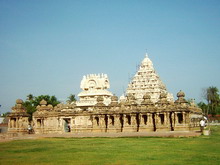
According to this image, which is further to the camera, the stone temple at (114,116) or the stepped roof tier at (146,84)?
the stepped roof tier at (146,84)

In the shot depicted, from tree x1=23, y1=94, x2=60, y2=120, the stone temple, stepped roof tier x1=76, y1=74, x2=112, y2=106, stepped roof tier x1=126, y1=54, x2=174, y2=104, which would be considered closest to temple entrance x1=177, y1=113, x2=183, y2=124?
the stone temple

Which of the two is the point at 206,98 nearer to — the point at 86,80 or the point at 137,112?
the point at 86,80

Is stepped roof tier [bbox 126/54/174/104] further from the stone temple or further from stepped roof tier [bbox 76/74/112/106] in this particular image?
the stone temple

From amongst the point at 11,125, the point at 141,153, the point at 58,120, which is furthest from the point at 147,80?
the point at 141,153

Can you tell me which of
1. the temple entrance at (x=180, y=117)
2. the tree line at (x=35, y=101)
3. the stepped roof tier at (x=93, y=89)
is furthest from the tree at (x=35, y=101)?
the temple entrance at (x=180, y=117)

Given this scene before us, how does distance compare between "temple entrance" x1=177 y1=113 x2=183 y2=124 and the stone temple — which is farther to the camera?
"temple entrance" x1=177 y1=113 x2=183 y2=124

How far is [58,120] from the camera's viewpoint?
4988cm

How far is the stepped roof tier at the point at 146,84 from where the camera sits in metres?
70.8

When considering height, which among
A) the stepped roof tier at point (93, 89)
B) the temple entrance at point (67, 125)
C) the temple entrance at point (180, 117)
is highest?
the stepped roof tier at point (93, 89)

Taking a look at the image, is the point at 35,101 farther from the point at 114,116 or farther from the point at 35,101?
the point at 114,116

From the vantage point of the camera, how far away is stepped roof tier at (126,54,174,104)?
7075cm

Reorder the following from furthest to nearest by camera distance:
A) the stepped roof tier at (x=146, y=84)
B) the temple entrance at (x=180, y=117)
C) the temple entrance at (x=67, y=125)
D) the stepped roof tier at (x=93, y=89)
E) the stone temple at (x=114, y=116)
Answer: the stepped roof tier at (x=146, y=84), the stepped roof tier at (x=93, y=89), the temple entrance at (x=67, y=125), the temple entrance at (x=180, y=117), the stone temple at (x=114, y=116)

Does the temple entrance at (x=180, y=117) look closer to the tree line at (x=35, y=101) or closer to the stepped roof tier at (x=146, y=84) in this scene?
the stepped roof tier at (x=146, y=84)

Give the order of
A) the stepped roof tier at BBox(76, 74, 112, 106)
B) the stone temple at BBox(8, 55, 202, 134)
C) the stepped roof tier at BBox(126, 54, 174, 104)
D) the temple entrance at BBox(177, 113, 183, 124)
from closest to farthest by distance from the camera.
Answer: the stone temple at BBox(8, 55, 202, 134), the temple entrance at BBox(177, 113, 183, 124), the stepped roof tier at BBox(76, 74, 112, 106), the stepped roof tier at BBox(126, 54, 174, 104)
